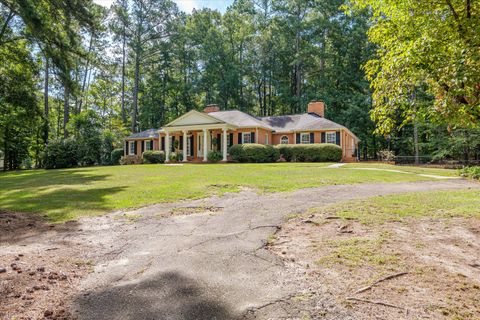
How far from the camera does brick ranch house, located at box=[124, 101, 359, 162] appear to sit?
25094 mm

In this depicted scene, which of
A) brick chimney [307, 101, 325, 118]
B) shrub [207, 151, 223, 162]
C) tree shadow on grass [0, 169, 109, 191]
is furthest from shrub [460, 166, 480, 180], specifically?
brick chimney [307, 101, 325, 118]

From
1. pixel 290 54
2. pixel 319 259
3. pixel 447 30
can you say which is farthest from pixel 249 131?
pixel 319 259

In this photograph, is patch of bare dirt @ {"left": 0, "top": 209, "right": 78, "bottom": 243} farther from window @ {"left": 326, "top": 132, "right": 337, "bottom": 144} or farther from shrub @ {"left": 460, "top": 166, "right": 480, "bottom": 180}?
window @ {"left": 326, "top": 132, "right": 337, "bottom": 144}

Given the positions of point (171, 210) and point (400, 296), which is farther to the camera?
point (171, 210)

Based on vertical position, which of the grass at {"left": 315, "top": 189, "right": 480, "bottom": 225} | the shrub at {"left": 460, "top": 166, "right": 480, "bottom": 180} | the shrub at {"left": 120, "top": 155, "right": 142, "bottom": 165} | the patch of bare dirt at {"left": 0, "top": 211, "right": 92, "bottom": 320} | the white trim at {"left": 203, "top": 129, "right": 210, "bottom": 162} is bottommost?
the patch of bare dirt at {"left": 0, "top": 211, "right": 92, "bottom": 320}

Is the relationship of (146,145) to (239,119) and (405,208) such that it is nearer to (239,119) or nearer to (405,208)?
(239,119)

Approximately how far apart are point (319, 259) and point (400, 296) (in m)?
1.00

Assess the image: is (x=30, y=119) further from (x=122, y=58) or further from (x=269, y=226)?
(x=122, y=58)

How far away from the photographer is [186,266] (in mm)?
3541

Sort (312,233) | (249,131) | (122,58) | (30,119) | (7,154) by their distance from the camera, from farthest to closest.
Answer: (122,58), (7,154), (249,131), (30,119), (312,233)

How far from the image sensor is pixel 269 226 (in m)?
5.04

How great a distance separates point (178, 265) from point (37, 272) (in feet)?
5.20

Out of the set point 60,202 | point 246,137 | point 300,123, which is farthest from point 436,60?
point 300,123

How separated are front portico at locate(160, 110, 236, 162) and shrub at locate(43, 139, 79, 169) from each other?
25.6ft
